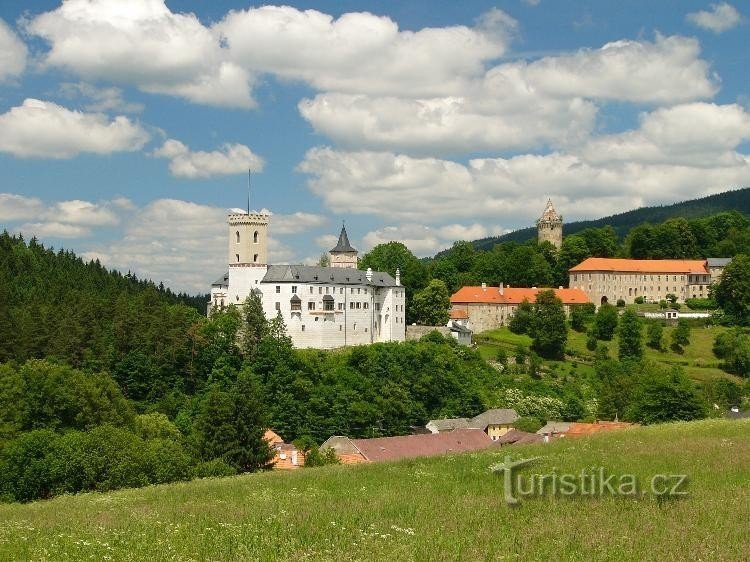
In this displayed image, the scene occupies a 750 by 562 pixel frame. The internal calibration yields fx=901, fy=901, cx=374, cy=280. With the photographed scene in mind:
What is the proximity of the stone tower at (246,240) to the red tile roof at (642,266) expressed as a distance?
56.7 metres

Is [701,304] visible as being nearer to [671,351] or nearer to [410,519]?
[671,351]

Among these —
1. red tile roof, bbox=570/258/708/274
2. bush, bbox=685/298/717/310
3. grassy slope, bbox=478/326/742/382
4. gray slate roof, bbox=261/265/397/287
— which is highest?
red tile roof, bbox=570/258/708/274

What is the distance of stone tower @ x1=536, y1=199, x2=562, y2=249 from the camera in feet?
516

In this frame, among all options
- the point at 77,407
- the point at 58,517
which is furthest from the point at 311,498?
the point at 77,407

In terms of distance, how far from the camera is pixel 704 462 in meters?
24.5

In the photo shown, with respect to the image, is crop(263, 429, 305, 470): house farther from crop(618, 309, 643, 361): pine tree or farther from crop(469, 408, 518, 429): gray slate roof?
crop(618, 309, 643, 361): pine tree

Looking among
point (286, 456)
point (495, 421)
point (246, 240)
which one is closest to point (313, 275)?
point (246, 240)

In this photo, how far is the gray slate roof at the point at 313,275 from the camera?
83.5 meters

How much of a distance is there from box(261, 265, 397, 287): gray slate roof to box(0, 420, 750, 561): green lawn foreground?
56.7m

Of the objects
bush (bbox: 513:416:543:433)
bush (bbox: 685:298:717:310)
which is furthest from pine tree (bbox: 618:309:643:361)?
bush (bbox: 513:416:543:433)

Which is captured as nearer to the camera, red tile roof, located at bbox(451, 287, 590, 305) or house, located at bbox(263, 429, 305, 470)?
house, located at bbox(263, 429, 305, 470)

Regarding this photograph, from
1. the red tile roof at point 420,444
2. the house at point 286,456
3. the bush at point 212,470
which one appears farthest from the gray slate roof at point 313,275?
the bush at point 212,470

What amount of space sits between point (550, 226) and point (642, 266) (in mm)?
32694

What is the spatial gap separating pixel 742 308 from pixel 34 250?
103029 mm
